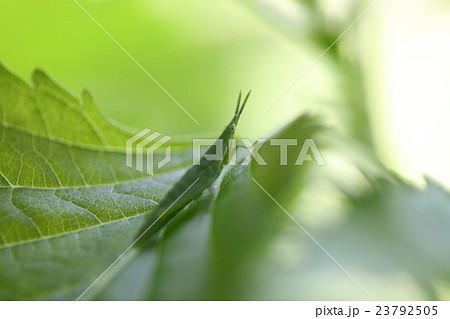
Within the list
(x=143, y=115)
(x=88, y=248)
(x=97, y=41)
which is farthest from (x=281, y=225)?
(x=97, y=41)

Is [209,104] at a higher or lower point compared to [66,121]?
higher

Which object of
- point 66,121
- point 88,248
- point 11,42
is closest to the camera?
point 88,248

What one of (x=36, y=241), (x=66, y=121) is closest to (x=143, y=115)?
(x=66, y=121)

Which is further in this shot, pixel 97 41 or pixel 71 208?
pixel 97 41

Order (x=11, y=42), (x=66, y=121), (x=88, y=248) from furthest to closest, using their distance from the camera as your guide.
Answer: (x=11, y=42) < (x=66, y=121) < (x=88, y=248)
